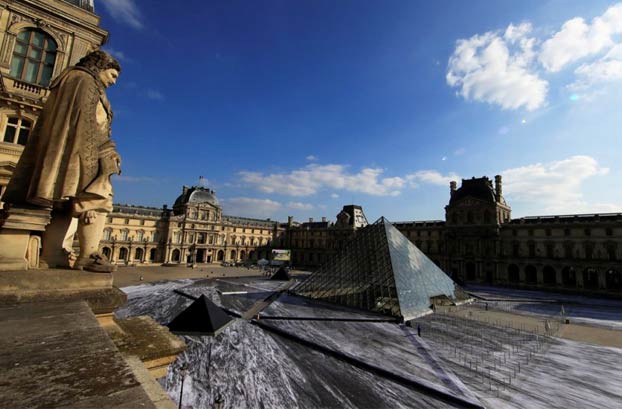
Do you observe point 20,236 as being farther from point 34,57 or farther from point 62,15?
point 62,15

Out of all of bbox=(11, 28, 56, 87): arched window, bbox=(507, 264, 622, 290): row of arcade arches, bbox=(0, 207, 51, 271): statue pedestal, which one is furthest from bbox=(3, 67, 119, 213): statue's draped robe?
bbox=(507, 264, 622, 290): row of arcade arches

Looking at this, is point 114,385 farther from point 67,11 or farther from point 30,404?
point 67,11

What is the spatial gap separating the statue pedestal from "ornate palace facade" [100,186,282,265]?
1936 inches

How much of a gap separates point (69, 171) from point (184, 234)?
56282mm

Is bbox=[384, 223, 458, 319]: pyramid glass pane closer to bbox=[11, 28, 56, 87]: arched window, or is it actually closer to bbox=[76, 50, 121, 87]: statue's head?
bbox=[76, 50, 121, 87]: statue's head

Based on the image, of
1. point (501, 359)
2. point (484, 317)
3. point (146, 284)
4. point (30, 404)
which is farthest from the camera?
point (146, 284)

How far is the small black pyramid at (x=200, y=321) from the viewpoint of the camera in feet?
33.3

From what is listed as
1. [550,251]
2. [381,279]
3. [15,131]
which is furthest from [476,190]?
[15,131]

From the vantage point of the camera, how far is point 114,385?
1.46 meters

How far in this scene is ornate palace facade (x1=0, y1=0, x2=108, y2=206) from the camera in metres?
10.7

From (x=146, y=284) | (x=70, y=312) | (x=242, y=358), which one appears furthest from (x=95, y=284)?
(x=146, y=284)

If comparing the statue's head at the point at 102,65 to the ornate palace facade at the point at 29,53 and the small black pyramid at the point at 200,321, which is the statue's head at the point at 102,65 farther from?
the ornate palace facade at the point at 29,53

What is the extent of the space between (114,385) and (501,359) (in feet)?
53.2

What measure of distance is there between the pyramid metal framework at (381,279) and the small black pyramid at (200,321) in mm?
13243
